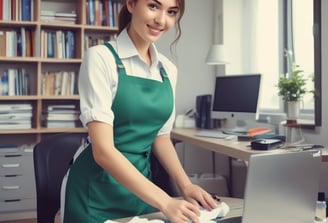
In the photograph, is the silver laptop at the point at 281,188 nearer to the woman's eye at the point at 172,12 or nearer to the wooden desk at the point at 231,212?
the wooden desk at the point at 231,212

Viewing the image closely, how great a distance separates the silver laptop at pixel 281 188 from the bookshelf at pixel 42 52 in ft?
9.87

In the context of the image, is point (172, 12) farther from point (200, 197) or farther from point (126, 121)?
point (200, 197)

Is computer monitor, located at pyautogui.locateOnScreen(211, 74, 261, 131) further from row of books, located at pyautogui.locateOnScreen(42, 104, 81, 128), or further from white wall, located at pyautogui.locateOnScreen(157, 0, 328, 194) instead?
row of books, located at pyautogui.locateOnScreen(42, 104, 81, 128)

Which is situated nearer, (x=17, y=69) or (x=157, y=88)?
(x=157, y=88)

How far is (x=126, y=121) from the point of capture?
1.36 m

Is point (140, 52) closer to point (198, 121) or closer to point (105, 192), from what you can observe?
point (105, 192)

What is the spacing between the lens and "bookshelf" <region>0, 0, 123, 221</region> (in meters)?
3.86

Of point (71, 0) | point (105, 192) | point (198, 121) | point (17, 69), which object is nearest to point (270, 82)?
point (198, 121)

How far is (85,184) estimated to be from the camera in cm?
138

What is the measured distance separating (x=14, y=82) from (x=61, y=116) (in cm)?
52

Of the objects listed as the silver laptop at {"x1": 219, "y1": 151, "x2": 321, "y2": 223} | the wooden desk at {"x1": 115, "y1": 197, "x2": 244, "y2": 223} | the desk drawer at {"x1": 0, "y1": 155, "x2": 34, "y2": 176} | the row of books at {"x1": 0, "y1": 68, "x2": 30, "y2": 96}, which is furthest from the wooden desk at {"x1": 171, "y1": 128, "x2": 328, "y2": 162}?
the row of books at {"x1": 0, "y1": 68, "x2": 30, "y2": 96}

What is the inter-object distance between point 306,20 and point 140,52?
239cm

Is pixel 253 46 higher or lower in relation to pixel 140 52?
higher

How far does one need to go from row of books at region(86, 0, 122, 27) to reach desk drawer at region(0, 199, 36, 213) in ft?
5.62
